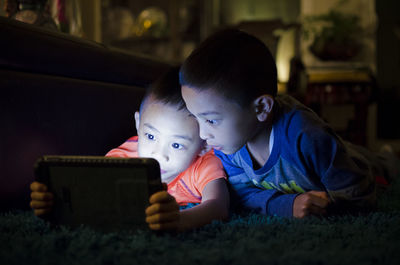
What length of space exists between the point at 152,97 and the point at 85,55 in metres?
0.28

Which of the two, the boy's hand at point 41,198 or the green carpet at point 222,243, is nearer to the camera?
the green carpet at point 222,243

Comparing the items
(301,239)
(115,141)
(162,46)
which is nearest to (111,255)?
(301,239)

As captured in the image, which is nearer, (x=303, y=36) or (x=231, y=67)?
(x=231, y=67)

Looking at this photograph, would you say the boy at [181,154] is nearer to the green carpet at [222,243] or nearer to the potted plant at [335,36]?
the green carpet at [222,243]

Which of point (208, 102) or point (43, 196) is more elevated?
point (208, 102)

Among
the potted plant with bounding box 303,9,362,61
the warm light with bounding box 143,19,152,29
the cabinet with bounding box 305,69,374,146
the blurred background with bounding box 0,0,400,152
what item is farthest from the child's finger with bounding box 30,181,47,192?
the warm light with bounding box 143,19,152,29

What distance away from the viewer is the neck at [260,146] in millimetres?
862

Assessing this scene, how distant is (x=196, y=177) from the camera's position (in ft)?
2.87

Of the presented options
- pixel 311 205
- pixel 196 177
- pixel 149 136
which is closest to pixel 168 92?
pixel 149 136

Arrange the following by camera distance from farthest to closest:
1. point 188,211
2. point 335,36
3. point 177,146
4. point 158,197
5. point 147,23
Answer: point 147,23, point 335,36, point 177,146, point 188,211, point 158,197

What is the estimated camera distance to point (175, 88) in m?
0.85

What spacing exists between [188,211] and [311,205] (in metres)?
0.29

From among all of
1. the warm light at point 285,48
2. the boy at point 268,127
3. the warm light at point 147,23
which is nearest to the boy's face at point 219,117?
the boy at point 268,127

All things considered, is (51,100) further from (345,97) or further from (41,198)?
(345,97)
